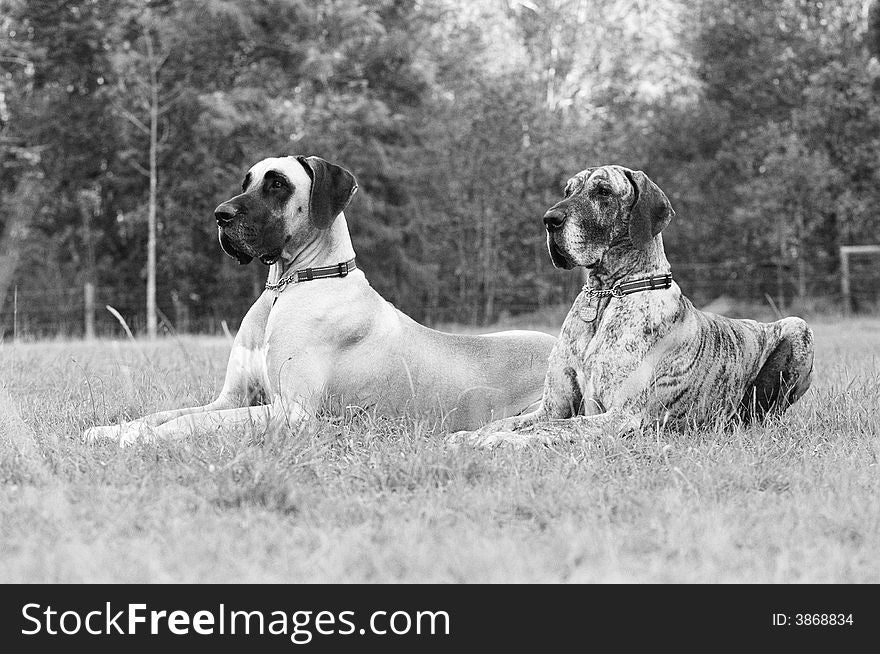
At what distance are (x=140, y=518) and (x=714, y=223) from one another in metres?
20.1

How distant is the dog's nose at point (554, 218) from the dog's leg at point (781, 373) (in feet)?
4.70

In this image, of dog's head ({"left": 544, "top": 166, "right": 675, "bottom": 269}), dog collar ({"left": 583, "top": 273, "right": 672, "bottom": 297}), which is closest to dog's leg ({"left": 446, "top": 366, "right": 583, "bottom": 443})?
dog collar ({"left": 583, "top": 273, "right": 672, "bottom": 297})

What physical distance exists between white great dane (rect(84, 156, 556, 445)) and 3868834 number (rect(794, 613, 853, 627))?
212 cm

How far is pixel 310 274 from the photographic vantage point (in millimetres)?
4473

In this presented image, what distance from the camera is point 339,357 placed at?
176 inches

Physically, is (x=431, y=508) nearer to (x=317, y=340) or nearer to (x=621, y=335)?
(x=621, y=335)

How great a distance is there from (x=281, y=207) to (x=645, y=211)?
1708mm

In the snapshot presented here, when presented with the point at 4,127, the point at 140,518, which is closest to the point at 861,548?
the point at 140,518

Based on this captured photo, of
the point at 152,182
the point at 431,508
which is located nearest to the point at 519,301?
the point at 152,182

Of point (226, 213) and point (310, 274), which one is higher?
point (226, 213)

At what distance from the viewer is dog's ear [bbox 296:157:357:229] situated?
4.43 meters

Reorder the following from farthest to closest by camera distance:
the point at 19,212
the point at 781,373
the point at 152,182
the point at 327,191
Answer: the point at 19,212 → the point at 152,182 → the point at 781,373 → the point at 327,191

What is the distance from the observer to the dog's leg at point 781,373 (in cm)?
466

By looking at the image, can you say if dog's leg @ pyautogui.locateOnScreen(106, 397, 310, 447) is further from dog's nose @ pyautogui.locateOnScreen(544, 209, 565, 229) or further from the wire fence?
the wire fence
